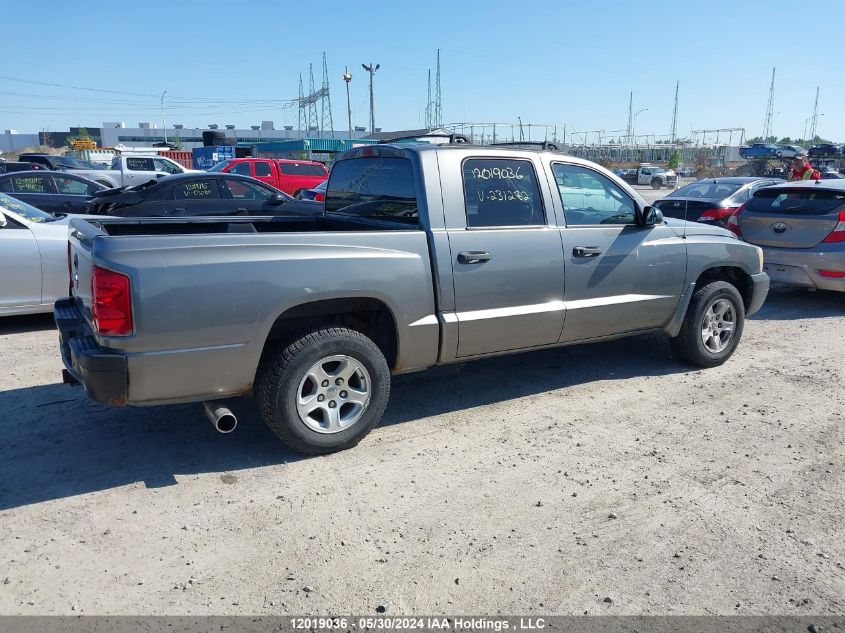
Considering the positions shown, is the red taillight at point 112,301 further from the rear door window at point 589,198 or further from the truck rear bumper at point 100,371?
the rear door window at point 589,198

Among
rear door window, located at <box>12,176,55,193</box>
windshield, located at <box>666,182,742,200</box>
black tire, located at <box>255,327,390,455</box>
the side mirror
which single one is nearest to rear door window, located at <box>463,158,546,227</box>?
the side mirror

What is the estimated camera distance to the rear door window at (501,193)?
473 cm

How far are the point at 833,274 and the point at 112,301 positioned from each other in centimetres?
821

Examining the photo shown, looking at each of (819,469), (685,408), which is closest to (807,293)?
(685,408)

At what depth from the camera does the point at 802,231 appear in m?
8.65

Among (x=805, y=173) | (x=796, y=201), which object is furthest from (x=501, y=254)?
(x=805, y=173)

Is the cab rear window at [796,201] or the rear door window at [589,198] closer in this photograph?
the rear door window at [589,198]

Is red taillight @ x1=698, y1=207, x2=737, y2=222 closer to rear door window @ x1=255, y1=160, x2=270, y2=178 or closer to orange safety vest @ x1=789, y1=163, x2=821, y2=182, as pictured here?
orange safety vest @ x1=789, y1=163, x2=821, y2=182

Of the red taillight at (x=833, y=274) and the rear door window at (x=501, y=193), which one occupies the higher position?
the rear door window at (x=501, y=193)

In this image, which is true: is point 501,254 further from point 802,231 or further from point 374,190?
point 802,231

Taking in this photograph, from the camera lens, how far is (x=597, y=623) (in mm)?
2820

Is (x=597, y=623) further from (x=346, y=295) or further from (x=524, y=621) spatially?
(x=346, y=295)

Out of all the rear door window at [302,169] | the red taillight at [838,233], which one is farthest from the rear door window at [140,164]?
the red taillight at [838,233]

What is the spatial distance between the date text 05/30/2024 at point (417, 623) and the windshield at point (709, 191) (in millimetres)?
10281
